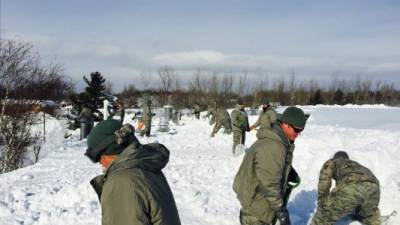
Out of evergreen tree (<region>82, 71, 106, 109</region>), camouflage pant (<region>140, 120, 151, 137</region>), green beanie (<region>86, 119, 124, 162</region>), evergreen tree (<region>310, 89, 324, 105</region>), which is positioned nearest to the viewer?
green beanie (<region>86, 119, 124, 162</region>)

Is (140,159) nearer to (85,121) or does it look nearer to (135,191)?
(135,191)

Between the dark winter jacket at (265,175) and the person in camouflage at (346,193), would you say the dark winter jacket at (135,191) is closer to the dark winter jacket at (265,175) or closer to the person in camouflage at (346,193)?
the dark winter jacket at (265,175)

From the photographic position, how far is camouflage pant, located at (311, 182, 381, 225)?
20.0ft

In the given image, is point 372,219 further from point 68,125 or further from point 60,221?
point 68,125

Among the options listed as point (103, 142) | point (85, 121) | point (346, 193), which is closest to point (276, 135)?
point (346, 193)

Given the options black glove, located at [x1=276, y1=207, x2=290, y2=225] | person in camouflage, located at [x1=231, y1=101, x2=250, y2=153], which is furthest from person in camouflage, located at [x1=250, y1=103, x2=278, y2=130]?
person in camouflage, located at [x1=231, y1=101, x2=250, y2=153]

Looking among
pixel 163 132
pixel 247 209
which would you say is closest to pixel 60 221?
pixel 247 209

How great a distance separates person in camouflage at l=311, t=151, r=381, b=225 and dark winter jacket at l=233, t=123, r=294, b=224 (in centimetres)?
158

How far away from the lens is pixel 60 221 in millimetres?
7473

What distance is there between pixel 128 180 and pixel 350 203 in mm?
→ 4330

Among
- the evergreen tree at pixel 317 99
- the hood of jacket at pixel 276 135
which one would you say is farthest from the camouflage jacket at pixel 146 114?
the evergreen tree at pixel 317 99

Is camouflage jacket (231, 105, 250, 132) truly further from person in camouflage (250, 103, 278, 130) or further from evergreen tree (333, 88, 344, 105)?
evergreen tree (333, 88, 344, 105)

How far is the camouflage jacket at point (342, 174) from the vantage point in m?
6.13

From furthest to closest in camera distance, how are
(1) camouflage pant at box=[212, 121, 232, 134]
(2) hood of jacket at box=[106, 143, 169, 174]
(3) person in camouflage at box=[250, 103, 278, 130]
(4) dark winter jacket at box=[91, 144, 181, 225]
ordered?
(1) camouflage pant at box=[212, 121, 232, 134], (3) person in camouflage at box=[250, 103, 278, 130], (2) hood of jacket at box=[106, 143, 169, 174], (4) dark winter jacket at box=[91, 144, 181, 225]
